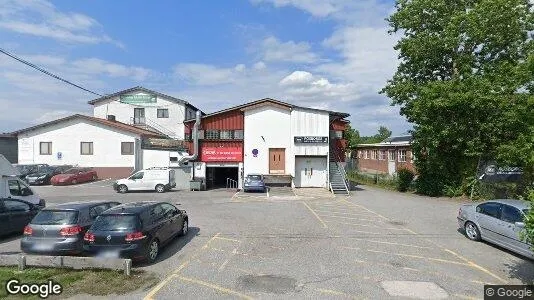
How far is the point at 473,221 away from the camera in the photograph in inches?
534

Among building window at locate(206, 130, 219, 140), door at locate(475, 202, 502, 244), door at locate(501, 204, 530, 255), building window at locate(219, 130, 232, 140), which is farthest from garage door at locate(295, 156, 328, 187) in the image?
door at locate(501, 204, 530, 255)

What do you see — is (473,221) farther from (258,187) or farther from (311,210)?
(258,187)

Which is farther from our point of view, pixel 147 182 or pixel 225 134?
pixel 225 134

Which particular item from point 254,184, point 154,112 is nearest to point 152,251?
point 254,184

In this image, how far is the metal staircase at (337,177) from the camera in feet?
95.5

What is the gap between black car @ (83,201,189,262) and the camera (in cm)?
998

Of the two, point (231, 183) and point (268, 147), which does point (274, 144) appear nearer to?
point (268, 147)

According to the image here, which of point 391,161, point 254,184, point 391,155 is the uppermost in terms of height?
point 391,155

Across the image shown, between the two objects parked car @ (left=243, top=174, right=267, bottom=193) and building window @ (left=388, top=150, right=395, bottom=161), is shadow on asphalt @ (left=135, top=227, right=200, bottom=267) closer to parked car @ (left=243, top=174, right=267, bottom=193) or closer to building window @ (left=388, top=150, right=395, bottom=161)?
parked car @ (left=243, top=174, right=267, bottom=193)

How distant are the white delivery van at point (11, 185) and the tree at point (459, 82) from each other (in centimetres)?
2330

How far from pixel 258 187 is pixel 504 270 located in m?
19.1

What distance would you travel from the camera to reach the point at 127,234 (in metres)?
10.0

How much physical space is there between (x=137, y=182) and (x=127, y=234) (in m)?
20.6

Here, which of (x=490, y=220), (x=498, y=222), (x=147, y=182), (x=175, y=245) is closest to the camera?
(x=498, y=222)
